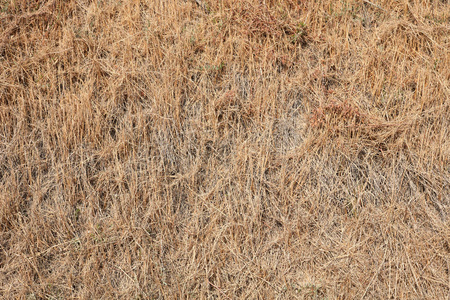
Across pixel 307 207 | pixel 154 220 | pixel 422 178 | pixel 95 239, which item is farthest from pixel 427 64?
pixel 95 239

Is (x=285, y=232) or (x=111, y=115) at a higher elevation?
(x=111, y=115)

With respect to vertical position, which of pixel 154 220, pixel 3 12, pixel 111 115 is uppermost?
pixel 3 12

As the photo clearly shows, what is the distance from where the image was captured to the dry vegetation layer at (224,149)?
343 centimetres

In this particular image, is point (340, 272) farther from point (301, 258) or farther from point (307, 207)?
point (307, 207)

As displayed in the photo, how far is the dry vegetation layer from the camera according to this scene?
3.43 meters

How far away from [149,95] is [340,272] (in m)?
2.22

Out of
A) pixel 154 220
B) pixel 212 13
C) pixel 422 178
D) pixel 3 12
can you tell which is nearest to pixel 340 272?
pixel 422 178

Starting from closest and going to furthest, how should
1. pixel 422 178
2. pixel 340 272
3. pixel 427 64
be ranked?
pixel 340 272
pixel 422 178
pixel 427 64

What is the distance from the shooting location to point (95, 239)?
3.47 meters

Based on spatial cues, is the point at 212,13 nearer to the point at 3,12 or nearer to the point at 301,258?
the point at 3,12

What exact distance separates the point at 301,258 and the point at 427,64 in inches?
85.6

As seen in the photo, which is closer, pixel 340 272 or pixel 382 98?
pixel 340 272

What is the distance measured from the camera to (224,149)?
3.77m

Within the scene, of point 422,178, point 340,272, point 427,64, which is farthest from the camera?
point 427,64
